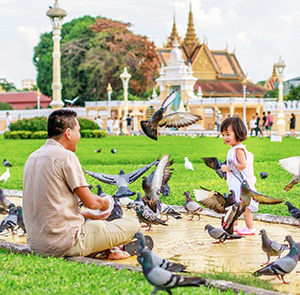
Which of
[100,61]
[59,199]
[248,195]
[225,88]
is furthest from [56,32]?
[225,88]

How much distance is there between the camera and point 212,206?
698 centimetres

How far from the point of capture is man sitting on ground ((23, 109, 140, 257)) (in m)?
5.48

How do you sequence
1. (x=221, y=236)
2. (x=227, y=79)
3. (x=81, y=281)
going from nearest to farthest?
(x=81, y=281) → (x=221, y=236) → (x=227, y=79)

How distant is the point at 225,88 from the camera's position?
2425 inches

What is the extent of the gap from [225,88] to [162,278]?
58257 mm

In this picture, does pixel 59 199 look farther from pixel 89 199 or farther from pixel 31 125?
pixel 31 125

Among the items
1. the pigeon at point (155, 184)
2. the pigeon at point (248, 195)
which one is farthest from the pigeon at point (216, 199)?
the pigeon at point (155, 184)

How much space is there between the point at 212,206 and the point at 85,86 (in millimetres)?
52071

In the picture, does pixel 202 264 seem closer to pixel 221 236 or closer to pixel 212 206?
pixel 221 236

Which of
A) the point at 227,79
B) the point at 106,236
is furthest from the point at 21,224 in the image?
the point at 227,79

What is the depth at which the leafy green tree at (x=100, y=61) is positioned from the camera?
2189 inches

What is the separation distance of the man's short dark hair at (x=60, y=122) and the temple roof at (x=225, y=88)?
54.1m

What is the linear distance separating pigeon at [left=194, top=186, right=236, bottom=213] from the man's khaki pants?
115 centimetres

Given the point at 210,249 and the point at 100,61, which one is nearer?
the point at 210,249
